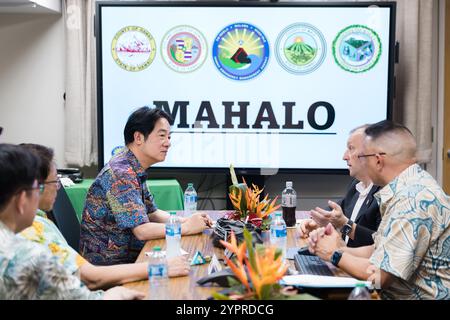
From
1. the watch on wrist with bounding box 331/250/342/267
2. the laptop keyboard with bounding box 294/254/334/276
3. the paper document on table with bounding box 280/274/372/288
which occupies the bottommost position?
the laptop keyboard with bounding box 294/254/334/276

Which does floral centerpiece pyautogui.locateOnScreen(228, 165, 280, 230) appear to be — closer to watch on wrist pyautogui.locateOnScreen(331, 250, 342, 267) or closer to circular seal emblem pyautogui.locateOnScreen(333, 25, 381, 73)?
watch on wrist pyautogui.locateOnScreen(331, 250, 342, 267)

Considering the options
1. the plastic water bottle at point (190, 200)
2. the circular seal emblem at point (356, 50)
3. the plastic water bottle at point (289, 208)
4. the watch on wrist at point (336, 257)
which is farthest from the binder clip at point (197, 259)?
the circular seal emblem at point (356, 50)

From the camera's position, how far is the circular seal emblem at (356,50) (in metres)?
4.89

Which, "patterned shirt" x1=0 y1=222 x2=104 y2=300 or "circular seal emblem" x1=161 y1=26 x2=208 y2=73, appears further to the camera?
"circular seal emblem" x1=161 y1=26 x2=208 y2=73

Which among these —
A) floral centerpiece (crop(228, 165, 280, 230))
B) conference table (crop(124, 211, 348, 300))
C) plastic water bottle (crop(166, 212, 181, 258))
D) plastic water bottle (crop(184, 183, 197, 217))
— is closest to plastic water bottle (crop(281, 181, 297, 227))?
conference table (crop(124, 211, 348, 300))

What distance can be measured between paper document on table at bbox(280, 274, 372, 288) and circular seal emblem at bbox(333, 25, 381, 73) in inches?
123

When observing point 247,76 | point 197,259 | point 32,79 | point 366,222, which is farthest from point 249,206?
point 32,79

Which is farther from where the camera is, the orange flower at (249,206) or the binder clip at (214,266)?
the orange flower at (249,206)

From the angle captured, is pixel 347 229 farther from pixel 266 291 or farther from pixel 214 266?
pixel 266 291

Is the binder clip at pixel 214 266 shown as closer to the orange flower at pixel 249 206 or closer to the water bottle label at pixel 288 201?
the orange flower at pixel 249 206

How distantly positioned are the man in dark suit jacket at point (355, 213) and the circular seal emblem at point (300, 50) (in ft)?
5.99

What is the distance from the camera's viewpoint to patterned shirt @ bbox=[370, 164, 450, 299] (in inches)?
80.4

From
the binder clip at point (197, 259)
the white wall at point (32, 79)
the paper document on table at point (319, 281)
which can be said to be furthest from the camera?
the white wall at point (32, 79)
